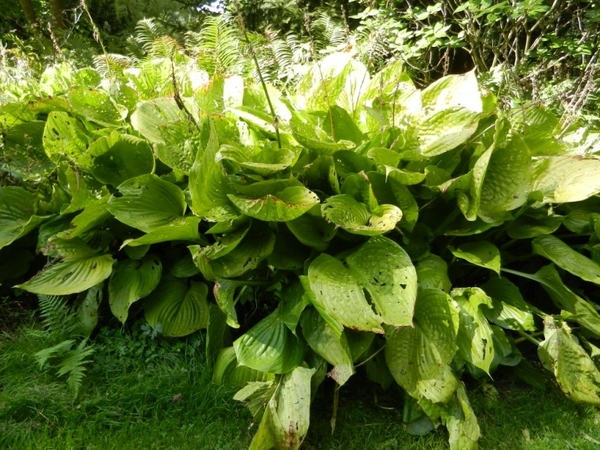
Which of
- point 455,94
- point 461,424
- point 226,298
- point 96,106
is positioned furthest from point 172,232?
point 455,94

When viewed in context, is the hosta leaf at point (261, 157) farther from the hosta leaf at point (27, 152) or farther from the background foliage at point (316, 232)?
the hosta leaf at point (27, 152)

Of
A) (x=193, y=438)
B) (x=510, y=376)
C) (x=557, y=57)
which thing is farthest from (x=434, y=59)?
(x=193, y=438)

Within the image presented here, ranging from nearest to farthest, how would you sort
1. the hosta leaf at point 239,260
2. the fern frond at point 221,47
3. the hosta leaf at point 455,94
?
the hosta leaf at point 239,260, the hosta leaf at point 455,94, the fern frond at point 221,47

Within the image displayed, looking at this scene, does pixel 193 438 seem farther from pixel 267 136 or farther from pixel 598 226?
pixel 598 226

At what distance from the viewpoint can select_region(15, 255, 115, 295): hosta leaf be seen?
194 centimetres

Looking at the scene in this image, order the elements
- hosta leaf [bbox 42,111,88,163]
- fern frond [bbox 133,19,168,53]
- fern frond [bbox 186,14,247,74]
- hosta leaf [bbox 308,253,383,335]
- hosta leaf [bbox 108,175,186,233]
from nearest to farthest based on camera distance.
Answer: hosta leaf [bbox 308,253,383,335], hosta leaf [bbox 108,175,186,233], hosta leaf [bbox 42,111,88,163], fern frond [bbox 186,14,247,74], fern frond [bbox 133,19,168,53]

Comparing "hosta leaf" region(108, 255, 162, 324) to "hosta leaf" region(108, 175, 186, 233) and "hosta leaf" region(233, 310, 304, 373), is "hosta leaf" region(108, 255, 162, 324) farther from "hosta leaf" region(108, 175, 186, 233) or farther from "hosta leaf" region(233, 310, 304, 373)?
"hosta leaf" region(233, 310, 304, 373)

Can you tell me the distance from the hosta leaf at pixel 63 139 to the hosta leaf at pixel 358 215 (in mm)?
1367

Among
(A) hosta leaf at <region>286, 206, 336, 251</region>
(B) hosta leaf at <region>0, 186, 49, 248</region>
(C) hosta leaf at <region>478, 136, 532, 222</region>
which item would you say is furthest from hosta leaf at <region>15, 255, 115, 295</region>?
(C) hosta leaf at <region>478, 136, 532, 222</region>

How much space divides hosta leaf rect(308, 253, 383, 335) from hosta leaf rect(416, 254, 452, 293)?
1.08 ft

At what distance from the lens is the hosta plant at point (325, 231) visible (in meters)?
1.73

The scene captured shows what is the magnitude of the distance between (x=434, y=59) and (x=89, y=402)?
5.07 m

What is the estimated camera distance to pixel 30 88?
2.92 metres

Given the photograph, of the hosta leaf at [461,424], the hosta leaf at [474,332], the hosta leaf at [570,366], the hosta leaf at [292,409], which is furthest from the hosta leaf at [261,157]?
the hosta leaf at [570,366]
